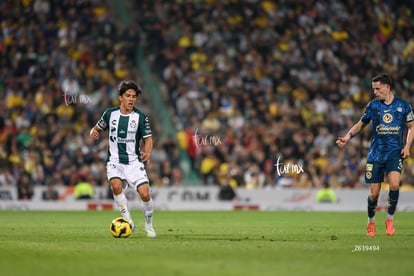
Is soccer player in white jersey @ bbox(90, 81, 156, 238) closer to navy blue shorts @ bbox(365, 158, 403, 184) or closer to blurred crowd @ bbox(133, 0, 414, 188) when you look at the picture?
navy blue shorts @ bbox(365, 158, 403, 184)

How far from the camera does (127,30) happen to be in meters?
34.0

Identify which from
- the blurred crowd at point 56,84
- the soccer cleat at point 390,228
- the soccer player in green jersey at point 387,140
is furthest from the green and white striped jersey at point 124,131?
the blurred crowd at point 56,84

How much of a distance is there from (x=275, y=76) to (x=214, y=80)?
2366mm

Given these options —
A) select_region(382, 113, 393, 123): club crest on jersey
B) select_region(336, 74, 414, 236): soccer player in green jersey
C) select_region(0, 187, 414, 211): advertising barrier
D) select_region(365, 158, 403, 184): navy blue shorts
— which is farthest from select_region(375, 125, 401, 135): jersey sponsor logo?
select_region(0, 187, 414, 211): advertising barrier

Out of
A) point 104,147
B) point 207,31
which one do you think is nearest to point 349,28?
point 207,31

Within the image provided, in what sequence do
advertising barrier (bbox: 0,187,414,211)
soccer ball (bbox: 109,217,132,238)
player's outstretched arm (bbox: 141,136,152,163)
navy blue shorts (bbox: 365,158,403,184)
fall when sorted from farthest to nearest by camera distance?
advertising barrier (bbox: 0,187,414,211)
navy blue shorts (bbox: 365,158,403,184)
player's outstretched arm (bbox: 141,136,152,163)
soccer ball (bbox: 109,217,132,238)

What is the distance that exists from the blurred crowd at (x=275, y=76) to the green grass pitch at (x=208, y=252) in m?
12.5

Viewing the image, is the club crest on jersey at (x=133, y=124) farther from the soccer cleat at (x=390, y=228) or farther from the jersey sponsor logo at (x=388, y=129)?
the soccer cleat at (x=390, y=228)

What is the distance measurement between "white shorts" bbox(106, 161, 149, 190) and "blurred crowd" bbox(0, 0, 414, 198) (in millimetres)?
13105

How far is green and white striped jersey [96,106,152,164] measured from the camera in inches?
566

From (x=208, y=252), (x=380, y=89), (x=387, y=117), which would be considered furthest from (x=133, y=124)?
(x=387, y=117)

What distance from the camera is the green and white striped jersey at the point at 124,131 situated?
A: 14.4 meters

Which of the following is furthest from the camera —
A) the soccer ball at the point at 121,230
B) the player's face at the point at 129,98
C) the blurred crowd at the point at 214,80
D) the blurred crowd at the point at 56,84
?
the blurred crowd at the point at 214,80

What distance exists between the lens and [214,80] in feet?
106
